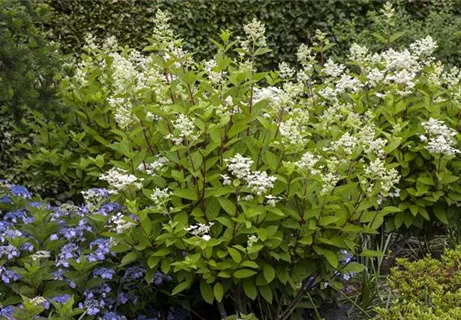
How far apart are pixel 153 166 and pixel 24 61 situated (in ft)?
3.52

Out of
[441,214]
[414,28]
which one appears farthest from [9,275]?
[414,28]

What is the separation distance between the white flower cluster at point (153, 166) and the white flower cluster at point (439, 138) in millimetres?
1394

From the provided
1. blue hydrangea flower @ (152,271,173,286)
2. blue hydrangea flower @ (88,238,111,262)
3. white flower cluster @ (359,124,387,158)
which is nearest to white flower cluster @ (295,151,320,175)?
white flower cluster @ (359,124,387,158)

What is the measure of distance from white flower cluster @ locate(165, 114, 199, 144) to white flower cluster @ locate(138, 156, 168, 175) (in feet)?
0.62

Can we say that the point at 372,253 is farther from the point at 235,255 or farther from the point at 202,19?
the point at 202,19

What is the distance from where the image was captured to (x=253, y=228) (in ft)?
11.1

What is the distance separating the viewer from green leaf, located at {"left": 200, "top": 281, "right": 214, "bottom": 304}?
3.51 meters

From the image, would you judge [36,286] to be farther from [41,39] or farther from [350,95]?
[350,95]

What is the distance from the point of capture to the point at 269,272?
11.4ft

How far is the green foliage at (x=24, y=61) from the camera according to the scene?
411 centimetres

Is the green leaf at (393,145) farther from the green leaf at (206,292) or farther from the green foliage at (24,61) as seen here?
the green foliage at (24,61)

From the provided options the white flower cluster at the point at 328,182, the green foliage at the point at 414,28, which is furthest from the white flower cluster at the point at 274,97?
the green foliage at the point at 414,28

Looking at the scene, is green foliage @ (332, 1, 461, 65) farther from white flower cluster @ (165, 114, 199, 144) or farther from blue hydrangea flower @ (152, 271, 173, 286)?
Answer: blue hydrangea flower @ (152, 271, 173, 286)

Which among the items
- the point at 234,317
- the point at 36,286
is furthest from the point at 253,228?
the point at 36,286
